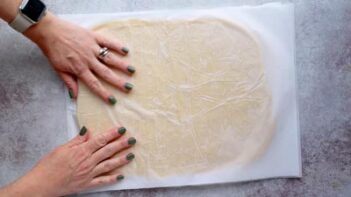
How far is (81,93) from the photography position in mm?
930

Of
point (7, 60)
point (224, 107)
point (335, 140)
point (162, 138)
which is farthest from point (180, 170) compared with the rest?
point (7, 60)

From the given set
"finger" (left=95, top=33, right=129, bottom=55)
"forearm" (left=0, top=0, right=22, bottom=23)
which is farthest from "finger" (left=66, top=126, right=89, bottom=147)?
"forearm" (left=0, top=0, right=22, bottom=23)

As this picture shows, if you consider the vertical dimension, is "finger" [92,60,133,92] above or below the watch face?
below

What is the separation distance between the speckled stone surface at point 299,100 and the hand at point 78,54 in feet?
0.25

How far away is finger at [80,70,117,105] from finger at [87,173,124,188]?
7.3 inches

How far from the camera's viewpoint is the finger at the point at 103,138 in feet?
2.94

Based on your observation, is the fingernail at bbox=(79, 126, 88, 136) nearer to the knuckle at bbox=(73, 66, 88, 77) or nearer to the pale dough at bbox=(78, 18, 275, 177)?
the pale dough at bbox=(78, 18, 275, 177)

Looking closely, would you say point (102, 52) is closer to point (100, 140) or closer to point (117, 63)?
point (117, 63)

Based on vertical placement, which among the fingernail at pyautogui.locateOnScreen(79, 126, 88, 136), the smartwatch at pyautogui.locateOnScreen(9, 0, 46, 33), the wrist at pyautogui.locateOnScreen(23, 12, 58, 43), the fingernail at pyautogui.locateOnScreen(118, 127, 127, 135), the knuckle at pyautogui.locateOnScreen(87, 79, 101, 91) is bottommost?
the fingernail at pyautogui.locateOnScreen(118, 127, 127, 135)

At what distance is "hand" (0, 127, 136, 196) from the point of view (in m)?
0.86

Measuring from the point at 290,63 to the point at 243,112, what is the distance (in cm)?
18

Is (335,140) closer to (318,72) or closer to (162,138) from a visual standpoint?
(318,72)

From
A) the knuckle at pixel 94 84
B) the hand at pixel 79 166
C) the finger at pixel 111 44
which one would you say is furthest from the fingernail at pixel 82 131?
the finger at pixel 111 44

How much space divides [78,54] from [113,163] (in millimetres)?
279
